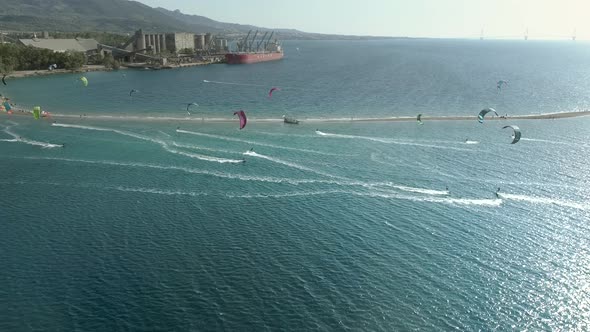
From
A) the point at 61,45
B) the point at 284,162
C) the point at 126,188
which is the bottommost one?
the point at 126,188

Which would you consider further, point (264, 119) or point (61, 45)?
point (61, 45)

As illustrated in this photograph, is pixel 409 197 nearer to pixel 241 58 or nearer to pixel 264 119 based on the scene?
pixel 264 119

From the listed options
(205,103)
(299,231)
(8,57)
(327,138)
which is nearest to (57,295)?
(299,231)

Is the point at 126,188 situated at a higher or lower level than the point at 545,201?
lower

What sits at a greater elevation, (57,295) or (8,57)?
(8,57)

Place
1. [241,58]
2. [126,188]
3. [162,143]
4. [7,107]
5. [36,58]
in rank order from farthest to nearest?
[241,58] → [36,58] → [7,107] → [162,143] → [126,188]

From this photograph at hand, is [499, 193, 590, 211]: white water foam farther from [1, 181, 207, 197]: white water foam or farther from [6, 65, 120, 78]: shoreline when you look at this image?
[6, 65, 120, 78]: shoreline

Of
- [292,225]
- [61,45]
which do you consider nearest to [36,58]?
[61,45]

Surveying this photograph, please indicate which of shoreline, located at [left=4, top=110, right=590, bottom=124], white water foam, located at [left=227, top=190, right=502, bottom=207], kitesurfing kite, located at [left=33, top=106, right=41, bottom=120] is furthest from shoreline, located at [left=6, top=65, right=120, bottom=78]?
white water foam, located at [left=227, top=190, right=502, bottom=207]

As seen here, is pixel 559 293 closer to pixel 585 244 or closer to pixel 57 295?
pixel 585 244
